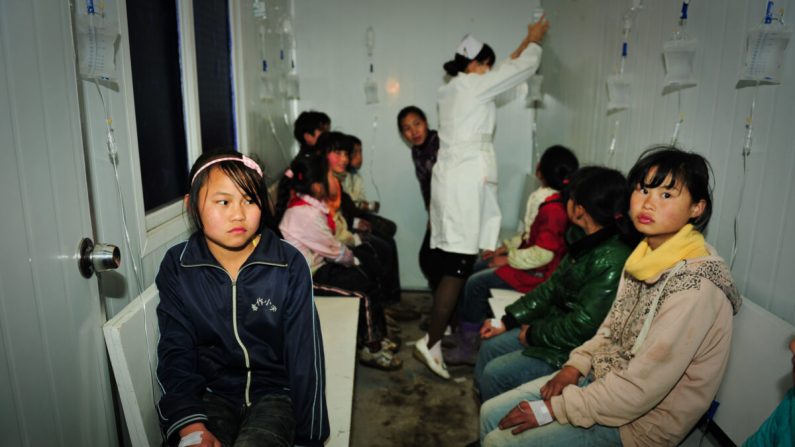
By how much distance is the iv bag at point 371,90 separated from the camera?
142 inches

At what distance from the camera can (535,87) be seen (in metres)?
3.46

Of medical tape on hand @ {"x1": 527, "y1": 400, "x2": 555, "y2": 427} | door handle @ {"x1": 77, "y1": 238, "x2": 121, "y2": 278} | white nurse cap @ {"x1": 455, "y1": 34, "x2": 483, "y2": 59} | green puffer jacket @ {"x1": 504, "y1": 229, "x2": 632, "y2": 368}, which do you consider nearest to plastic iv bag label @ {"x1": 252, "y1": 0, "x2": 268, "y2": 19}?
white nurse cap @ {"x1": 455, "y1": 34, "x2": 483, "y2": 59}

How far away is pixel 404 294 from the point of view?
3.82 metres

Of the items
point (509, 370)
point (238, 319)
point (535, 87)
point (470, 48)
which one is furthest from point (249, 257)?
point (535, 87)

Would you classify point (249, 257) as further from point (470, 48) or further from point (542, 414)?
point (470, 48)

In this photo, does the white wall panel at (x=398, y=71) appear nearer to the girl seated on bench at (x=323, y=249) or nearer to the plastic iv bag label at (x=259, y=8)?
the plastic iv bag label at (x=259, y=8)

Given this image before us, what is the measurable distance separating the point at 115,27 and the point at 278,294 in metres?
0.79

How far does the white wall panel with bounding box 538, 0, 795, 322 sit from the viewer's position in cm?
122

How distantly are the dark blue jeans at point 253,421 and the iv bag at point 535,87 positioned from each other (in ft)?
9.67

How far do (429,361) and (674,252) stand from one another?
1598 millimetres

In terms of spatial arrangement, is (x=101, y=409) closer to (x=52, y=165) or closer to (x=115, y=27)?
(x=52, y=165)

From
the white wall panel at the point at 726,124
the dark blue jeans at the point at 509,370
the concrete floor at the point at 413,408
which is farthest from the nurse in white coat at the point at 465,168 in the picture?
the dark blue jeans at the point at 509,370

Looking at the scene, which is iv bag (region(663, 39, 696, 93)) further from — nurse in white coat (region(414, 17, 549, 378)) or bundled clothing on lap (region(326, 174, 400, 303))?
bundled clothing on lap (region(326, 174, 400, 303))

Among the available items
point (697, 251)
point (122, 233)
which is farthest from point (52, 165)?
point (697, 251)
